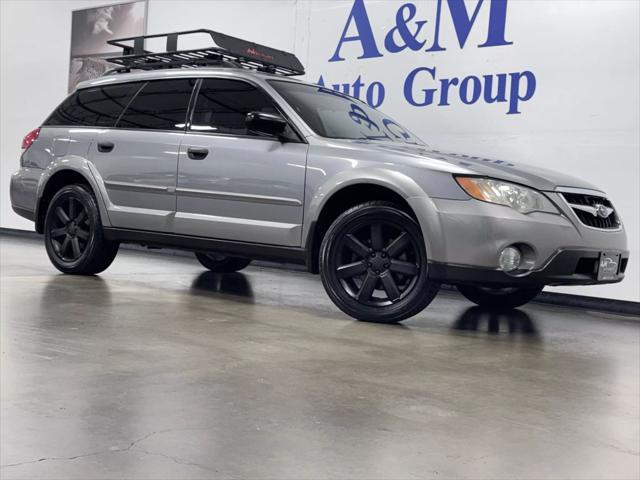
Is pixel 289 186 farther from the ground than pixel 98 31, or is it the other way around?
pixel 98 31

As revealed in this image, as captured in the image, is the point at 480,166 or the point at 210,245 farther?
the point at 210,245

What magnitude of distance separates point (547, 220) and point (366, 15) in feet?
14.6

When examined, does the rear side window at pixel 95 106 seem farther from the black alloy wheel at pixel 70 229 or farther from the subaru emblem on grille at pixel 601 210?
the subaru emblem on grille at pixel 601 210

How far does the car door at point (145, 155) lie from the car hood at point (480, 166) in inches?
59.3

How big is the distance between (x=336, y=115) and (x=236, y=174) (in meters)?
0.87

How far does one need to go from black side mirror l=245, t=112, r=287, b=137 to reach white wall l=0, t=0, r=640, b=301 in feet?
9.41

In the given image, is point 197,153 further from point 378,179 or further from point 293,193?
point 378,179

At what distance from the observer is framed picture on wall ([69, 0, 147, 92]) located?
11.4 metres

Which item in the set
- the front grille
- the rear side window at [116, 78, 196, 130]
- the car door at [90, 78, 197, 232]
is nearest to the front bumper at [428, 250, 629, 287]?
the front grille

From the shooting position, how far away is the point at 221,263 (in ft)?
28.4

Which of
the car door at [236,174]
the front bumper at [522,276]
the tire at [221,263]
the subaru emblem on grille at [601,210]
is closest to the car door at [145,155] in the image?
the car door at [236,174]

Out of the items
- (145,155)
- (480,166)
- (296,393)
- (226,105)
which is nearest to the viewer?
(296,393)

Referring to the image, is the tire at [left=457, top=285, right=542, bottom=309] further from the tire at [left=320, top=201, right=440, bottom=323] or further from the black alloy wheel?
the black alloy wheel

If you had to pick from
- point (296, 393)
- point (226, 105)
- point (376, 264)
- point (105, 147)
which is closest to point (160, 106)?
point (105, 147)
